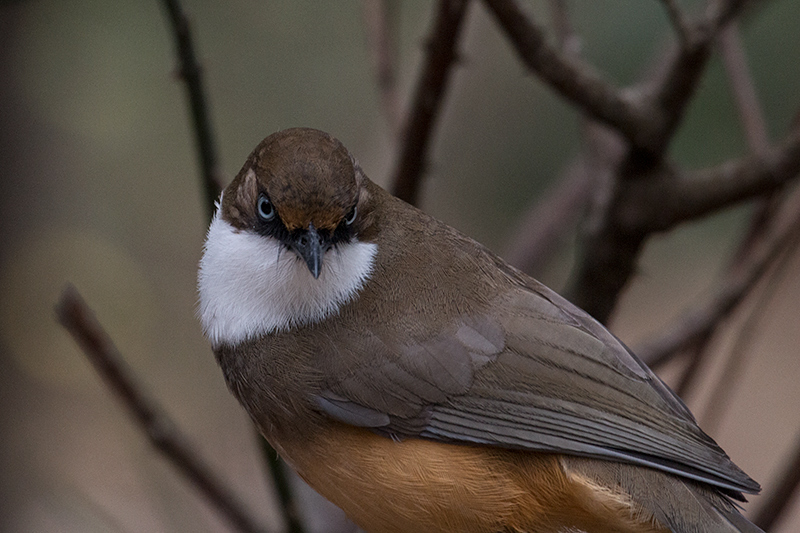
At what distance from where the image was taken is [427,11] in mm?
8102

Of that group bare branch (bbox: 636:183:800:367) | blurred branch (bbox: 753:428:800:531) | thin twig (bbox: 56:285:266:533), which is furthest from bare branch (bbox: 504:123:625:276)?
thin twig (bbox: 56:285:266:533)

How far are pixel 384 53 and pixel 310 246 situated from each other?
1.71m

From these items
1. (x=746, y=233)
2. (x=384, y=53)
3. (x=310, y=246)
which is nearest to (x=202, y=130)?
(x=310, y=246)

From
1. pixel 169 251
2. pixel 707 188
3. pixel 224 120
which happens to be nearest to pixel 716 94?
pixel 707 188

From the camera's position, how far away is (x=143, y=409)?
144 inches

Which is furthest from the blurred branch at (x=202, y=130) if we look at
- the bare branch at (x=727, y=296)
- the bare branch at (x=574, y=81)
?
the bare branch at (x=727, y=296)

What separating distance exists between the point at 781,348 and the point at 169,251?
18.8ft

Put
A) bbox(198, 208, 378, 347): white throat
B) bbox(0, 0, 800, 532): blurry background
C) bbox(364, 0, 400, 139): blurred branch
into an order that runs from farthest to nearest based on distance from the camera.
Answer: bbox(0, 0, 800, 532): blurry background, bbox(364, 0, 400, 139): blurred branch, bbox(198, 208, 378, 347): white throat

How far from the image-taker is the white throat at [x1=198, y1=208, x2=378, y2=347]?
3383mm

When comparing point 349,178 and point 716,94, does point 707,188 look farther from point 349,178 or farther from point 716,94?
point 716,94

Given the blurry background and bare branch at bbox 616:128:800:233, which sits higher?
bare branch at bbox 616:128:800:233

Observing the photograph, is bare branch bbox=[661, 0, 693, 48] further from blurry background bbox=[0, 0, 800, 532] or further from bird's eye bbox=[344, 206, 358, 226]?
blurry background bbox=[0, 0, 800, 532]

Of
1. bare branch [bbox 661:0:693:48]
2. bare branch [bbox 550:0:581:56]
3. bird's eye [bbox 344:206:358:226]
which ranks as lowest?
bird's eye [bbox 344:206:358:226]

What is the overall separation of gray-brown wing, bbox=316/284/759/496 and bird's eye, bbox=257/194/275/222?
48 centimetres
